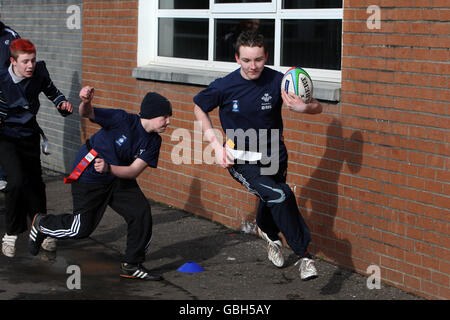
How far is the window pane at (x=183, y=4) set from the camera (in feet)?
30.7

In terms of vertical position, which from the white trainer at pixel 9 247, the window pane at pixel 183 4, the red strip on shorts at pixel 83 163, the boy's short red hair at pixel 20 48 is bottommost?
the white trainer at pixel 9 247

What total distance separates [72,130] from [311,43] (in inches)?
201

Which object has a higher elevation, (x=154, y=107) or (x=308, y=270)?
(x=154, y=107)

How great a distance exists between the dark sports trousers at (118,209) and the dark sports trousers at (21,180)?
0.76 meters

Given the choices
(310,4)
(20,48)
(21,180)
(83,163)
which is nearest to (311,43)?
(310,4)

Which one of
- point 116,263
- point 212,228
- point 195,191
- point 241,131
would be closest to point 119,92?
point 195,191

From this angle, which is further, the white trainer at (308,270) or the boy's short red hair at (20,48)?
the boy's short red hair at (20,48)

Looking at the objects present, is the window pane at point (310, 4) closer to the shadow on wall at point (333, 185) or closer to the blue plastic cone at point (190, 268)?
the shadow on wall at point (333, 185)

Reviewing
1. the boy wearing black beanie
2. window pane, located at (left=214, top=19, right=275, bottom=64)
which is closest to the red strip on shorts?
the boy wearing black beanie

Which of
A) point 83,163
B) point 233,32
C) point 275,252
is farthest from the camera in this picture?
point 233,32

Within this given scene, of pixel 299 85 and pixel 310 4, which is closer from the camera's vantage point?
pixel 299 85

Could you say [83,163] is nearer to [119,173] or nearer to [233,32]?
[119,173]

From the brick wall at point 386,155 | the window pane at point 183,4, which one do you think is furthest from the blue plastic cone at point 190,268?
the window pane at point 183,4

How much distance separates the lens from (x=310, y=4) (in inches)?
303
